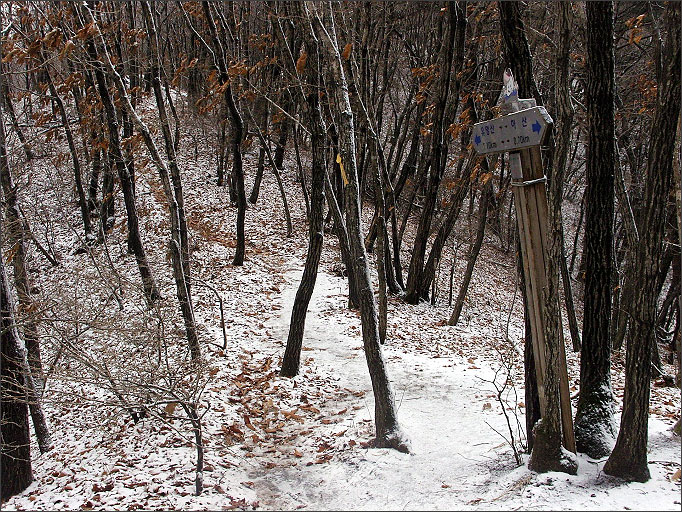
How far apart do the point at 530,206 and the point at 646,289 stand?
115 centimetres

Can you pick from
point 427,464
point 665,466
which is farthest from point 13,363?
point 665,466

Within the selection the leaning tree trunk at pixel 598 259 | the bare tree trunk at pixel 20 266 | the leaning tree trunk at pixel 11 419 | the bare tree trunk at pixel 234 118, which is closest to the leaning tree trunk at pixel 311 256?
the bare tree trunk at pixel 234 118

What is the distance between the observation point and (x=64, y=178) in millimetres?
16609

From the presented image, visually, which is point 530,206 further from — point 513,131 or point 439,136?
point 439,136

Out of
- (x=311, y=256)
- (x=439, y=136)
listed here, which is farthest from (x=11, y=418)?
(x=439, y=136)

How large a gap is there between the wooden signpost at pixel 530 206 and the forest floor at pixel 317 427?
0.86 metres

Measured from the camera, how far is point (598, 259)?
15.4 ft

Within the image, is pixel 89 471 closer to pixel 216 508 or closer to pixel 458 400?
pixel 216 508

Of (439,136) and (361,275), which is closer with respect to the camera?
(361,275)

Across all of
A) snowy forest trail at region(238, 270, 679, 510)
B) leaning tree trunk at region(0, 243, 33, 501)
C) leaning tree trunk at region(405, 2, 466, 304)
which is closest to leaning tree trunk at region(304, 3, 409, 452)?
snowy forest trail at region(238, 270, 679, 510)

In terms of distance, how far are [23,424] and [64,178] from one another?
516 inches

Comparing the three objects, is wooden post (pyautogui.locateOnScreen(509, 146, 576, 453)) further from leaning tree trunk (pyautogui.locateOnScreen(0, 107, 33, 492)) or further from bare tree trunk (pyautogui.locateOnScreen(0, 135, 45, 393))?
bare tree trunk (pyautogui.locateOnScreen(0, 135, 45, 393))

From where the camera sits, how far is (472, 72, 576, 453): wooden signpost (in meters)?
4.08

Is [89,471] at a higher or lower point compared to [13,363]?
lower
